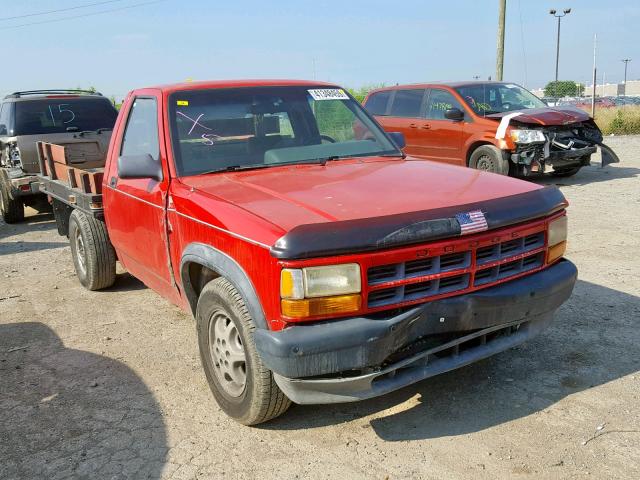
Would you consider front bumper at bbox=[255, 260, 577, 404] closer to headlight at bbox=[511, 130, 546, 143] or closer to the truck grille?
the truck grille

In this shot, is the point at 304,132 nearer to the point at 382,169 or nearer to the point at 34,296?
the point at 382,169

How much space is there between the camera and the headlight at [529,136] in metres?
9.45

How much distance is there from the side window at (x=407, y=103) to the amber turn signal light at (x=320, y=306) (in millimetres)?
9073

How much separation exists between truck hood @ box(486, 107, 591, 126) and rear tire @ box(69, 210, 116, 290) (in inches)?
271

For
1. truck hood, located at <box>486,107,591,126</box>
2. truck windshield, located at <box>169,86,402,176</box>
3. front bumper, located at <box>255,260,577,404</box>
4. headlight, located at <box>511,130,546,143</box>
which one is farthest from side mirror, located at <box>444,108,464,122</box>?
front bumper, located at <box>255,260,577,404</box>

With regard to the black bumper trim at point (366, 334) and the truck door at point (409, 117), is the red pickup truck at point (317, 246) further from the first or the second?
the truck door at point (409, 117)

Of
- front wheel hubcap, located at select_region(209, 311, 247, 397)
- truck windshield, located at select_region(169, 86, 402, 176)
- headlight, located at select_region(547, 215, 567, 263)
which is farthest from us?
truck windshield, located at select_region(169, 86, 402, 176)

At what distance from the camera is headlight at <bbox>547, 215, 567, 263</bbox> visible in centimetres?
326

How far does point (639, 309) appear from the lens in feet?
14.9

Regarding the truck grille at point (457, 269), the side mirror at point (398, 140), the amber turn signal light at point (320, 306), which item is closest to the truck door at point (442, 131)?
the side mirror at point (398, 140)

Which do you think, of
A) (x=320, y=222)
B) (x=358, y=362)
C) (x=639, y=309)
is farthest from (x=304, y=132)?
(x=639, y=309)

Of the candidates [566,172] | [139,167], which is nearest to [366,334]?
[139,167]

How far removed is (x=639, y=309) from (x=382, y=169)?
243 centimetres

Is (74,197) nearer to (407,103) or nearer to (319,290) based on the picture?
(319,290)
